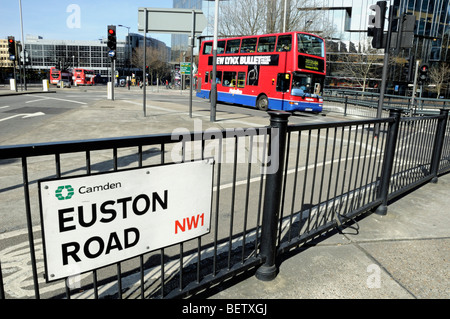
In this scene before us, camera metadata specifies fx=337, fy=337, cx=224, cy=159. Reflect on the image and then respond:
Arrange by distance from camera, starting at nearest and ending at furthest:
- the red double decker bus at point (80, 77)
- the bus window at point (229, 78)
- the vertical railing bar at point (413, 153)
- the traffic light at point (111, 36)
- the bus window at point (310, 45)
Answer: the vertical railing bar at point (413, 153)
the traffic light at point (111, 36)
the bus window at point (310, 45)
the bus window at point (229, 78)
the red double decker bus at point (80, 77)

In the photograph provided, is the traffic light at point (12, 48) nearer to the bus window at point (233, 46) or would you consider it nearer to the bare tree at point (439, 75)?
the bus window at point (233, 46)

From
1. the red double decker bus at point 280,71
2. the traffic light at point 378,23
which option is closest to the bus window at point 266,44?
the red double decker bus at point 280,71

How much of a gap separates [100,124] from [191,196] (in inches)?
399

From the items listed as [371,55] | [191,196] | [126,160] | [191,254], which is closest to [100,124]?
[126,160]

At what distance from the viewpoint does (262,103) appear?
20.2 m

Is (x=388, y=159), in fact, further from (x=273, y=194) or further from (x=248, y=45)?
(x=248, y=45)

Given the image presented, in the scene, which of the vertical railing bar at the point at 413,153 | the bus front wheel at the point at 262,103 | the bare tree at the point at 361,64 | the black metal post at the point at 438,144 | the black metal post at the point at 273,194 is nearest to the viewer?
the black metal post at the point at 273,194

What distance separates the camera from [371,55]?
38.4 m

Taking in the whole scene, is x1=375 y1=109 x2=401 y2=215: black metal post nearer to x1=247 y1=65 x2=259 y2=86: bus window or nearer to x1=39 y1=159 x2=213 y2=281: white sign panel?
x1=39 y1=159 x2=213 y2=281: white sign panel

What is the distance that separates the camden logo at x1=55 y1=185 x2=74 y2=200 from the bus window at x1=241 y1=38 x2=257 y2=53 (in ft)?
65.7

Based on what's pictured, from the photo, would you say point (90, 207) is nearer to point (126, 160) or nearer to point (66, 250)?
point (66, 250)

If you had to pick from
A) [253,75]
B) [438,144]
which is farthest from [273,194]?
[253,75]

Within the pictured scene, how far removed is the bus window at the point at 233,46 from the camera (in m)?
21.9

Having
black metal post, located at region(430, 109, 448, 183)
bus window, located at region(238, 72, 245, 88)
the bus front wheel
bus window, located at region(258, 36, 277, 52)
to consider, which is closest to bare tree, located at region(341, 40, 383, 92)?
Answer: bus window, located at region(238, 72, 245, 88)
